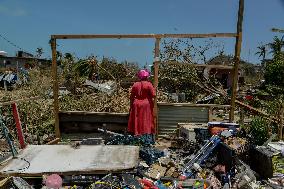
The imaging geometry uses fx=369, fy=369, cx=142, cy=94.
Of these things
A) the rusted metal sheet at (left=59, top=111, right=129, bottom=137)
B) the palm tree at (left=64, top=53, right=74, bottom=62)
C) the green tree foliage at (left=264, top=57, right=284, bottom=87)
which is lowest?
the rusted metal sheet at (left=59, top=111, right=129, bottom=137)

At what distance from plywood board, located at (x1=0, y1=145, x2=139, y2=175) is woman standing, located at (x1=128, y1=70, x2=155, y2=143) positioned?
1.44m

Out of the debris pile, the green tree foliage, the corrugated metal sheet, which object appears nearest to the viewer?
the debris pile

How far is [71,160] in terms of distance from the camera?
22.3 feet

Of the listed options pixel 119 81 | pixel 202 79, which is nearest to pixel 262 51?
pixel 202 79

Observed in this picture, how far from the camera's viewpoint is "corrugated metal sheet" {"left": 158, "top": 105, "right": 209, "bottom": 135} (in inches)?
364

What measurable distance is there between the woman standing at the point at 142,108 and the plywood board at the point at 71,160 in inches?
56.6

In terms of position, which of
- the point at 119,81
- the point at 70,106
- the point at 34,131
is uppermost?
the point at 119,81

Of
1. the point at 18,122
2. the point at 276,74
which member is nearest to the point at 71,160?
the point at 18,122

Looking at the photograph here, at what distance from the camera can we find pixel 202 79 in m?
15.1

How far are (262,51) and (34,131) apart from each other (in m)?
62.6

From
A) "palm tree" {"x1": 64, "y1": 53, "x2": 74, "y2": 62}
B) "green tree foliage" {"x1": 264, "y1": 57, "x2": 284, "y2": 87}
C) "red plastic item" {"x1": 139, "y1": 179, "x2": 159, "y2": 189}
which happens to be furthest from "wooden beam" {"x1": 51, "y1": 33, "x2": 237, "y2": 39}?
"green tree foliage" {"x1": 264, "y1": 57, "x2": 284, "y2": 87}

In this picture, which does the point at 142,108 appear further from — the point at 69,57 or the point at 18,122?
the point at 69,57

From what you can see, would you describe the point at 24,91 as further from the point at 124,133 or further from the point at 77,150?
the point at 77,150

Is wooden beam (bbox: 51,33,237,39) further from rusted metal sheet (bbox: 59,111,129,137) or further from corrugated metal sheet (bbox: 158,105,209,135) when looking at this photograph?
rusted metal sheet (bbox: 59,111,129,137)
